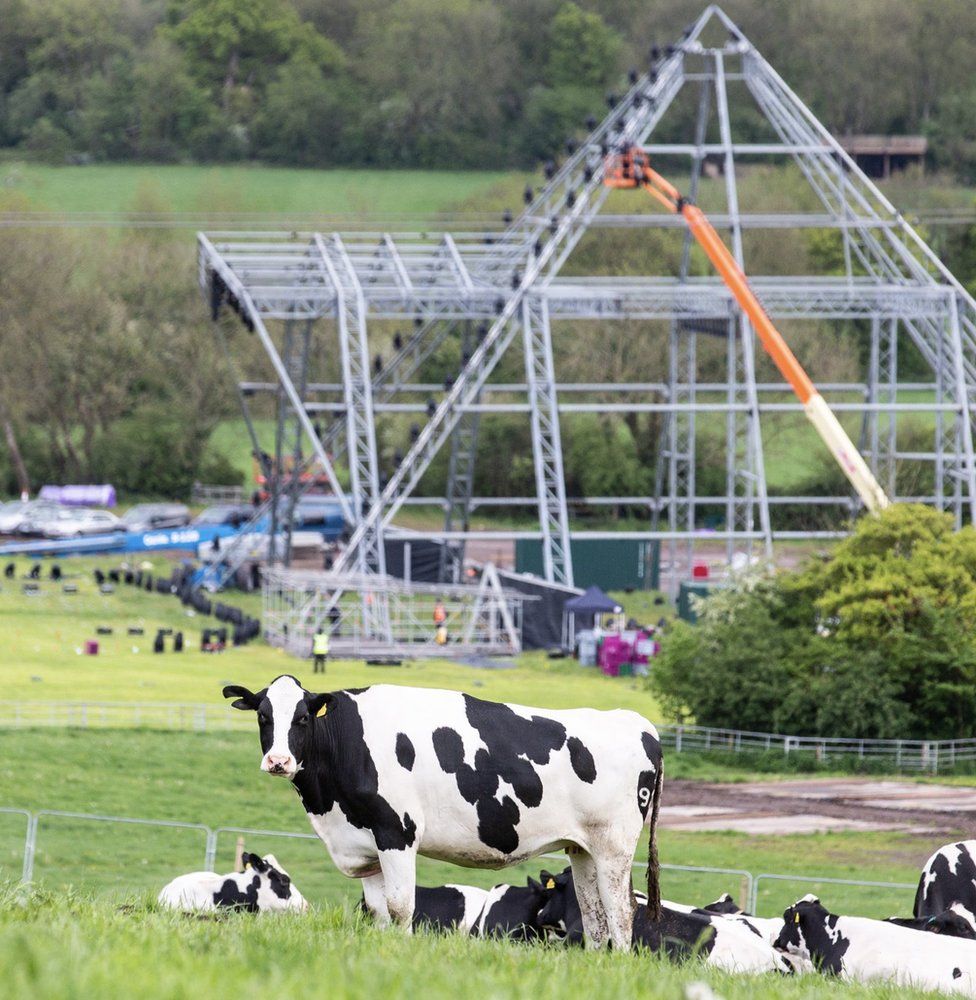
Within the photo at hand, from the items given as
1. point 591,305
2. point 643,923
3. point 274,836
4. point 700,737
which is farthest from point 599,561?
point 643,923

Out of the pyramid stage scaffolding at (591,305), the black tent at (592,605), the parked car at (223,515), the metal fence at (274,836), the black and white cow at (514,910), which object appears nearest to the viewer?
the black and white cow at (514,910)

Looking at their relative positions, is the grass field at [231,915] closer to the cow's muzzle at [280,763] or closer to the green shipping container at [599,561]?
the cow's muzzle at [280,763]

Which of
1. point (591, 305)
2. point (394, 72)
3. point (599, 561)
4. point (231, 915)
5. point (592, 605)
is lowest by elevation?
point (599, 561)

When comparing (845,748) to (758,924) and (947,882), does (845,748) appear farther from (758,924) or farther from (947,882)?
(758,924)

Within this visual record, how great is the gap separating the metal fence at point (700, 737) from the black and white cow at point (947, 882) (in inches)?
711

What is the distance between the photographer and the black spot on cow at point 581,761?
1431 centimetres

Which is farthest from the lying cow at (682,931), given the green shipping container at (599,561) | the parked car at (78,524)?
the parked car at (78,524)

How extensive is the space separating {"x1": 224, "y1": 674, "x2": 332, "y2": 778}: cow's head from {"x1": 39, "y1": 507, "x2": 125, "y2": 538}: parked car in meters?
57.7

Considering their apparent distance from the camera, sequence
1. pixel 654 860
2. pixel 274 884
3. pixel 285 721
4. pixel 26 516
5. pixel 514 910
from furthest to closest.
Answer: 1. pixel 26 516
2. pixel 274 884
3. pixel 514 910
4. pixel 654 860
5. pixel 285 721

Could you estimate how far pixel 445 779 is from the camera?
1401 cm

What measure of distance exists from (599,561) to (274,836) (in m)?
35.2

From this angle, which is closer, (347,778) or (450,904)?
(347,778)

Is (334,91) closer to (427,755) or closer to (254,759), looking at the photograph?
(254,759)

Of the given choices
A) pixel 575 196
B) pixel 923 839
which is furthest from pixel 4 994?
pixel 575 196
